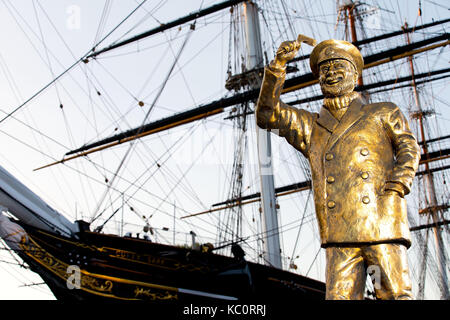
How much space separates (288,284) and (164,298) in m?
2.63

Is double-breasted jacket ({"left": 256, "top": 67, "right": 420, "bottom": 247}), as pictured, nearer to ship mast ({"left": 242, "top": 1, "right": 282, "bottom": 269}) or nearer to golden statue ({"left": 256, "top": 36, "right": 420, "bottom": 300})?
golden statue ({"left": 256, "top": 36, "right": 420, "bottom": 300})

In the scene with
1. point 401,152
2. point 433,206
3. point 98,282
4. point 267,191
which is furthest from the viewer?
point 433,206

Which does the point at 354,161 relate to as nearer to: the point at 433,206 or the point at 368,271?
the point at 368,271

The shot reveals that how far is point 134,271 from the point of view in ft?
29.0

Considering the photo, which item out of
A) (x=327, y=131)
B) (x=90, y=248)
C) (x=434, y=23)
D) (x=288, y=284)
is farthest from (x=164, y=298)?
(x=434, y=23)

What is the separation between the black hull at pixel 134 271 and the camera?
27.6 feet

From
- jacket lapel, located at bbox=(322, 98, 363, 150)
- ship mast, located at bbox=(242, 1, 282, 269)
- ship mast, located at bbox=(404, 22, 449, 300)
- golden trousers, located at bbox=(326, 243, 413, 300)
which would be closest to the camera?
golden trousers, located at bbox=(326, 243, 413, 300)

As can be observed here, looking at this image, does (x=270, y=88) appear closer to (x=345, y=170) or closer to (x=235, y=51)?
(x=345, y=170)

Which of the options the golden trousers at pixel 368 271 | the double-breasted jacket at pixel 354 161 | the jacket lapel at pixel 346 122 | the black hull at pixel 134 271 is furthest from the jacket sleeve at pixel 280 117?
the black hull at pixel 134 271

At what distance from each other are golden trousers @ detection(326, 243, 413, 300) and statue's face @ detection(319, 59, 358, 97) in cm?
85

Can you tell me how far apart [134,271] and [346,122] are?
21.7 ft

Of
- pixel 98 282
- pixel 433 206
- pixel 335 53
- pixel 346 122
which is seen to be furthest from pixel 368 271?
pixel 433 206

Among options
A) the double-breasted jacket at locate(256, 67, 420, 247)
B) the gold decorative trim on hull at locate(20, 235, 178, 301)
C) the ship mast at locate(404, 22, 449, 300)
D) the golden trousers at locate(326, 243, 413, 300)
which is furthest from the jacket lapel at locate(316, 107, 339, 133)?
the ship mast at locate(404, 22, 449, 300)

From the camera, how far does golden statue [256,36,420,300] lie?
2.55 metres
